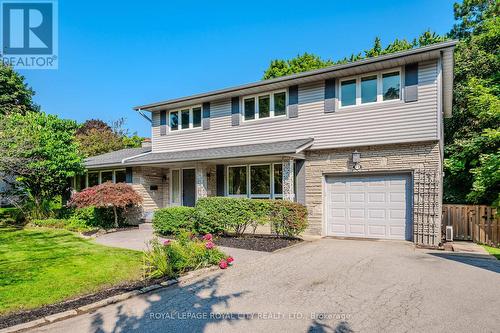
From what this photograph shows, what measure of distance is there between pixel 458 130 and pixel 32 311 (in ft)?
64.7

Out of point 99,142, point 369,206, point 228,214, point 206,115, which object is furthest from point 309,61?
point 228,214

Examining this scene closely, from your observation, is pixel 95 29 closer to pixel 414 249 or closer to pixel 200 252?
pixel 200 252

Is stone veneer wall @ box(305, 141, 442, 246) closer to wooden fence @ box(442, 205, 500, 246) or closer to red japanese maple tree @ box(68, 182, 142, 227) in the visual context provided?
wooden fence @ box(442, 205, 500, 246)

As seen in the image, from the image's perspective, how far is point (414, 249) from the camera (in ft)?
28.7

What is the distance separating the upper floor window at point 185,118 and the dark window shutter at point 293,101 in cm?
461

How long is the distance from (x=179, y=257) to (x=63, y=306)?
2.26 m

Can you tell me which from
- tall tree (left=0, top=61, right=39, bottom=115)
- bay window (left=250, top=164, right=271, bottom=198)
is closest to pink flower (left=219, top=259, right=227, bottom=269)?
bay window (left=250, top=164, right=271, bottom=198)

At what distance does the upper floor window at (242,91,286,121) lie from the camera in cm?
1236

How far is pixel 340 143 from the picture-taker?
→ 426 inches

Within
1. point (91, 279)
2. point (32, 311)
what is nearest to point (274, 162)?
point (91, 279)

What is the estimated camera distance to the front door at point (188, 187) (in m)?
15.0

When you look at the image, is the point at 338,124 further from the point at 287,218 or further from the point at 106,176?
the point at 106,176

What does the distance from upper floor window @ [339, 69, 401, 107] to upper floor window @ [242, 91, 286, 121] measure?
2.40m

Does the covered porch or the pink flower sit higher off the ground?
the covered porch
